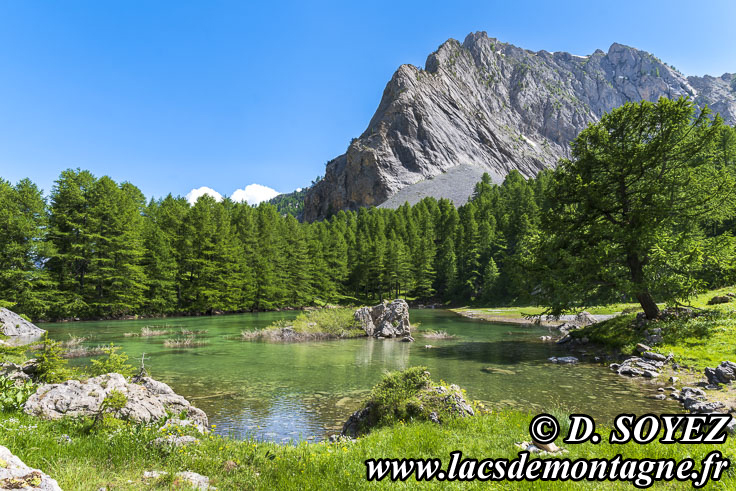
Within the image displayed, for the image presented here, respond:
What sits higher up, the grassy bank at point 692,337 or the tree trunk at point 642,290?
the tree trunk at point 642,290

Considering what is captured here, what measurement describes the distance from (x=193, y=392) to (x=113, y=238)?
51940 mm

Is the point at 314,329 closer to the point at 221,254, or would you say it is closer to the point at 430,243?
the point at 221,254

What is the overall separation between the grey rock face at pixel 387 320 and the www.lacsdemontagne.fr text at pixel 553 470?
2853 centimetres

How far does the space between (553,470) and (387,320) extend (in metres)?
30.3

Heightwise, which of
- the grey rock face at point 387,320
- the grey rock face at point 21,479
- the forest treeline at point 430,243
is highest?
the forest treeline at point 430,243

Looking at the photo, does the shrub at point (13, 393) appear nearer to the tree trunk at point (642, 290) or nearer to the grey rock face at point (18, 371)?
the grey rock face at point (18, 371)

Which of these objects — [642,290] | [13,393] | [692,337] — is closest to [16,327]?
[13,393]

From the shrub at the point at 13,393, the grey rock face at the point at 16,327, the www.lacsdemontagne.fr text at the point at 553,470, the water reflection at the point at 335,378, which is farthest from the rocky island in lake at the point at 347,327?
the www.lacsdemontagne.fr text at the point at 553,470

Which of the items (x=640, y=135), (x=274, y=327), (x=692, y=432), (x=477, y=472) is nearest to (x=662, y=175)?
(x=640, y=135)

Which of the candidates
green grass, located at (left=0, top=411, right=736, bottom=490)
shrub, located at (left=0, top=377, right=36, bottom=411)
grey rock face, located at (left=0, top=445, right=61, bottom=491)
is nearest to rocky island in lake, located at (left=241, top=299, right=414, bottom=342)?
shrub, located at (left=0, top=377, right=36, bottom=411)

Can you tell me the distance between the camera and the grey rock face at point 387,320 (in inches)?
1392

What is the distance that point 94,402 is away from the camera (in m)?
9.56

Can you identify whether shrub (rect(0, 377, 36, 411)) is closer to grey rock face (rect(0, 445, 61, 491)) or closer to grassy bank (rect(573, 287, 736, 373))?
grey rock face (rect(0, 445, 61, 491))

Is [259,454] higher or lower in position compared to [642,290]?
lower
